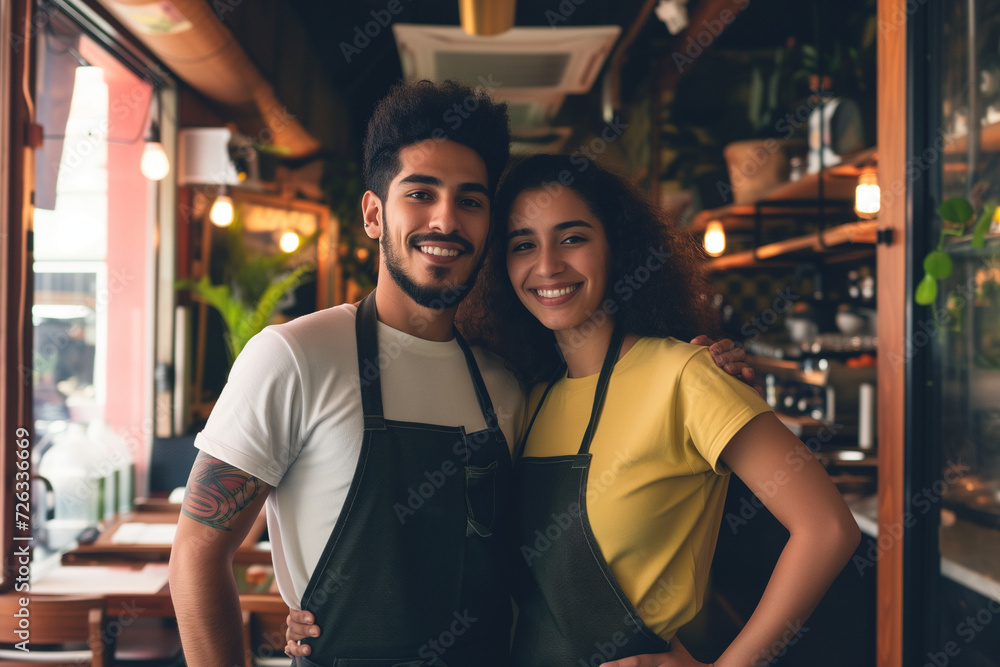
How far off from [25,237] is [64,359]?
4.17 ft

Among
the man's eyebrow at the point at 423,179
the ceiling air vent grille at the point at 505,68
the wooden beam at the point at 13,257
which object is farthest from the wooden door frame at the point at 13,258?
the ceiling air vent grille at the point at 505,68

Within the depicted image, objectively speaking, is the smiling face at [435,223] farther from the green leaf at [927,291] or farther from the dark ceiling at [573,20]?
the dark ceiling at [573,20]

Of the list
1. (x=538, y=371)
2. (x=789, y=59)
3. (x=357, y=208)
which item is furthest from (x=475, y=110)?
(x=357, y=208)

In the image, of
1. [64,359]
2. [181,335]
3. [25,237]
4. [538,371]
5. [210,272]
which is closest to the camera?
[538,371]

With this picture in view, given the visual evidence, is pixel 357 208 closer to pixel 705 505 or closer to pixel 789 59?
pixel 789 59

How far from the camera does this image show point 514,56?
4281mm

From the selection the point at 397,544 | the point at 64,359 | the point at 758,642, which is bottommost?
the point at 758,642

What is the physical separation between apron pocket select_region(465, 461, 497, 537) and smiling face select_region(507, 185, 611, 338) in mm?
373

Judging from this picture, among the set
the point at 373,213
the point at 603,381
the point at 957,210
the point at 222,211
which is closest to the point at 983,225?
the point at 957,210

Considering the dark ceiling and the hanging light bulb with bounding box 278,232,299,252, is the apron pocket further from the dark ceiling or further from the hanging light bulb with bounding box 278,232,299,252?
the hanging light bulb with bounding box 278,232,299,252

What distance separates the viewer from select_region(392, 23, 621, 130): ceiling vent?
3.99 m

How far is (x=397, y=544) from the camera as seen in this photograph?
52.3 inches

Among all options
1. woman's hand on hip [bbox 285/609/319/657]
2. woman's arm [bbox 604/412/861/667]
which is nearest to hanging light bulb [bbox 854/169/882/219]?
woman's arm [bbox 604/412/861/667]

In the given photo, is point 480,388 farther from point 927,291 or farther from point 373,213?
point 927,291
